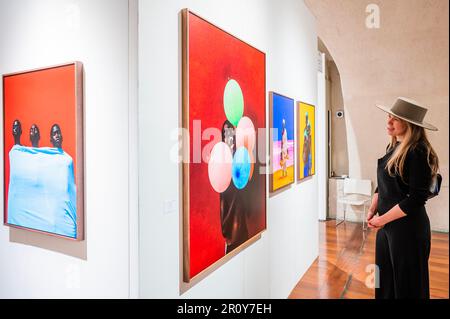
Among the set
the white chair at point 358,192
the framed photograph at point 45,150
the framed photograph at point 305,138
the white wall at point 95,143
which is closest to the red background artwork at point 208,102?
the white wall at point 95,143

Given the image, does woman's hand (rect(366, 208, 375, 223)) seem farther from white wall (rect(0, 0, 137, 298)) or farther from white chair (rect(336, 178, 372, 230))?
white wall (rect(0, 0, 137, 298))

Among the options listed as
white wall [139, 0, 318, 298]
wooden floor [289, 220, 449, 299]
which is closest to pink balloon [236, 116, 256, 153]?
white wall [139, 0, 318, 298]

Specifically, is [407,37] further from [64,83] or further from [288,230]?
[288,230]

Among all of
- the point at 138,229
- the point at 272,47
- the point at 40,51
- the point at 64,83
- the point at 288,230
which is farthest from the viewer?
the point at 288,230

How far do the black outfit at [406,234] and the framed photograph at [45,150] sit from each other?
0.96 metres

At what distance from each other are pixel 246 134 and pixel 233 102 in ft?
0.61

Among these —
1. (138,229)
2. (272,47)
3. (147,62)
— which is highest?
(272,47)

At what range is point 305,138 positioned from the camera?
91.5 inches

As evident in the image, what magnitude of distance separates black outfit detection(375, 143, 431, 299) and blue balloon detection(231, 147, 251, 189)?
0.58 meters

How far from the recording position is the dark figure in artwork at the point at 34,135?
45.0 inches

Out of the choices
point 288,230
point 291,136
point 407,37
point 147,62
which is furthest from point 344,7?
point 288,230

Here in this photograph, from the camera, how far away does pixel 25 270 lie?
1229 mm

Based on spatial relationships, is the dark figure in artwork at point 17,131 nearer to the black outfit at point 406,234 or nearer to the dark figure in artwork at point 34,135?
the dark figure in artwork at point 34,135
